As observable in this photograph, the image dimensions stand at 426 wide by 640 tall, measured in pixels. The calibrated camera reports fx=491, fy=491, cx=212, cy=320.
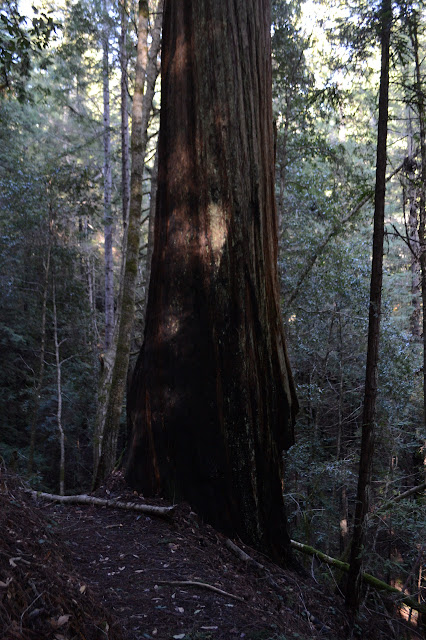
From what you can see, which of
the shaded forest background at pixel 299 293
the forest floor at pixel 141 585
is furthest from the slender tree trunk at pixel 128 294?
the forest floor at pixel 141 585

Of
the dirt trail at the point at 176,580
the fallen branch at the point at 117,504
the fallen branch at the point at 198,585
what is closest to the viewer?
the dirt trail at the point at 176,580

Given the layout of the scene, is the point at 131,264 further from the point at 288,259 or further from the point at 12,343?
the point at 12,343

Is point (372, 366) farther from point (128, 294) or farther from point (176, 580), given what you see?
point (128, 294)

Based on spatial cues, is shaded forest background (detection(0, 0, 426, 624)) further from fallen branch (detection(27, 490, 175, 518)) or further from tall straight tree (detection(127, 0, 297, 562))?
fallen branch (detection(27, 490, 175, 518))

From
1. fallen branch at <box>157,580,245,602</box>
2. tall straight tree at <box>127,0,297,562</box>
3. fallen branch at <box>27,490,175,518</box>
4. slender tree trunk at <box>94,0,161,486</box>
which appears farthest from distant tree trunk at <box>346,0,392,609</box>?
slender tree trunk at <box>94,0,161,486</box>

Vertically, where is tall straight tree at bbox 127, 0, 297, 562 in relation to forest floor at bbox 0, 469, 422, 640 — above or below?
above

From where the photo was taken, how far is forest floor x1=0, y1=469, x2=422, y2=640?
213 centimetres

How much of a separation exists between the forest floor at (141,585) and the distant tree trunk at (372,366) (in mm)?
Answer: 398

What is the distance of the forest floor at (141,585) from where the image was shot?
84.0 inches

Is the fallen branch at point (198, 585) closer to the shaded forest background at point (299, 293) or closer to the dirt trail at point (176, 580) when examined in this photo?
the dirt trail at point (176, 580)

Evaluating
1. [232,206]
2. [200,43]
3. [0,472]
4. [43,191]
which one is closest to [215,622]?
[0,472]

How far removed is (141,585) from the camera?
10.7ft

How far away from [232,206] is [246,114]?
37.0 inches

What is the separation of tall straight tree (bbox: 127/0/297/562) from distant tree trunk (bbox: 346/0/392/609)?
658 mm
